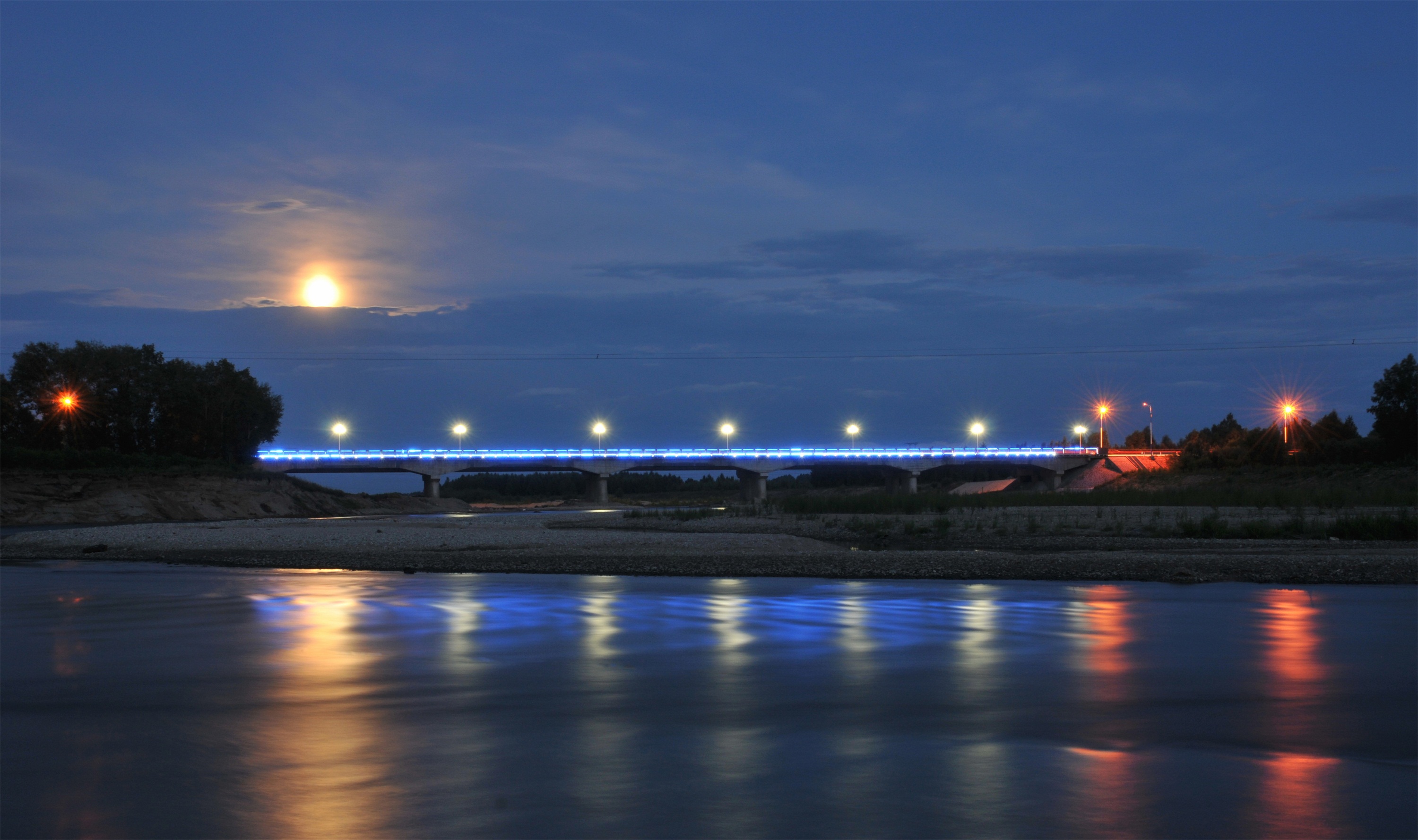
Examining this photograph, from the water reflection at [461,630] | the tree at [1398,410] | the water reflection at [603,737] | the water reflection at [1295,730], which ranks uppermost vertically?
the tree at [1398,410]

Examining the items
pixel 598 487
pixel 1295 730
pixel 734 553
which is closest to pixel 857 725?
pixel 1295 730

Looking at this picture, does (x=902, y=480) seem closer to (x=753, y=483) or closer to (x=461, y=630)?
(x=753, y=483)

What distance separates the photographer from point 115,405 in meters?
106

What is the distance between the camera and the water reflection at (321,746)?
7.69 metres

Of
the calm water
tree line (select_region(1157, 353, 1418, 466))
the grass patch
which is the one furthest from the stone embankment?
tree line (select_region(1157, 353, 1418, 466))

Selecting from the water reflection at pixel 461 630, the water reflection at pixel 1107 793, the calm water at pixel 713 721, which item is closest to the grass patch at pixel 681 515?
the water reflection at pixel 461 630

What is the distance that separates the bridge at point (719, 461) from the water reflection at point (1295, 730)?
4410 inches

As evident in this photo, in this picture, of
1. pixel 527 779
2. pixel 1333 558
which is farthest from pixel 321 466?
pixel 527 779

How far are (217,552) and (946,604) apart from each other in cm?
2720

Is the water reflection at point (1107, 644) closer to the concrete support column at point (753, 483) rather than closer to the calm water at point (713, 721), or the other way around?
the calm water at point (713, 721)

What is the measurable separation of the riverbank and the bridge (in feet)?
→ 256

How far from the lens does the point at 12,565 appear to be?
32.0 meters

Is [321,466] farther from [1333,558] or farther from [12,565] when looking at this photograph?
[1333,558]

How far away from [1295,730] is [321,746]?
366 inches
